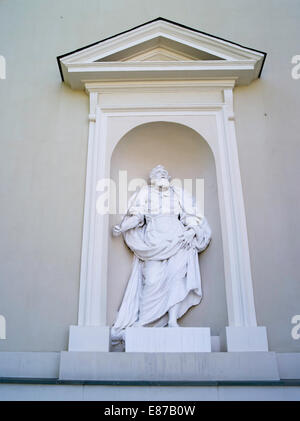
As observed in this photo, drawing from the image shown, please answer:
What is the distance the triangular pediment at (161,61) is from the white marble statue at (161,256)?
5.31 ft

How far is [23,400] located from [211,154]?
3798mm

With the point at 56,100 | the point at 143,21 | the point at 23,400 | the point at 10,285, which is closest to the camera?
the point at 23,400

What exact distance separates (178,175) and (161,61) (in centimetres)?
161

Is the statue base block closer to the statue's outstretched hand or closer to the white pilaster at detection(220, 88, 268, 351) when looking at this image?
the white pilaster at detection(220, 88, 268, 351)

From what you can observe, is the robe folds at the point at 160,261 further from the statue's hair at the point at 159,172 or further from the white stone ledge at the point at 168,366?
the white stone ledge at the point at 168,366

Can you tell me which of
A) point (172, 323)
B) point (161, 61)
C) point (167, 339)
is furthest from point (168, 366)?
point (161, 61)

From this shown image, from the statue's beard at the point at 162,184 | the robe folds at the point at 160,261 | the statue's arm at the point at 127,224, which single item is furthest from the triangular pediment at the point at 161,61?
the statue's arm at the point at 127,224

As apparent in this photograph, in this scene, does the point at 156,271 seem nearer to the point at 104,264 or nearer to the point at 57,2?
the point at 104,264

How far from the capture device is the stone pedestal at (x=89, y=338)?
5117mm

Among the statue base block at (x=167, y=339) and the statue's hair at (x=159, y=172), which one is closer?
the statue base block at (x=167, y=339)

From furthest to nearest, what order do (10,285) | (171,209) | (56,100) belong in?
(56,100)
(171,209)
(10,285)

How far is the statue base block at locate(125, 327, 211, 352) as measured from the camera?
5148 mm

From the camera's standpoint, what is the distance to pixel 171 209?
20.6 ft

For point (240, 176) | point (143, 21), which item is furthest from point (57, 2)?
point (240, 176)
